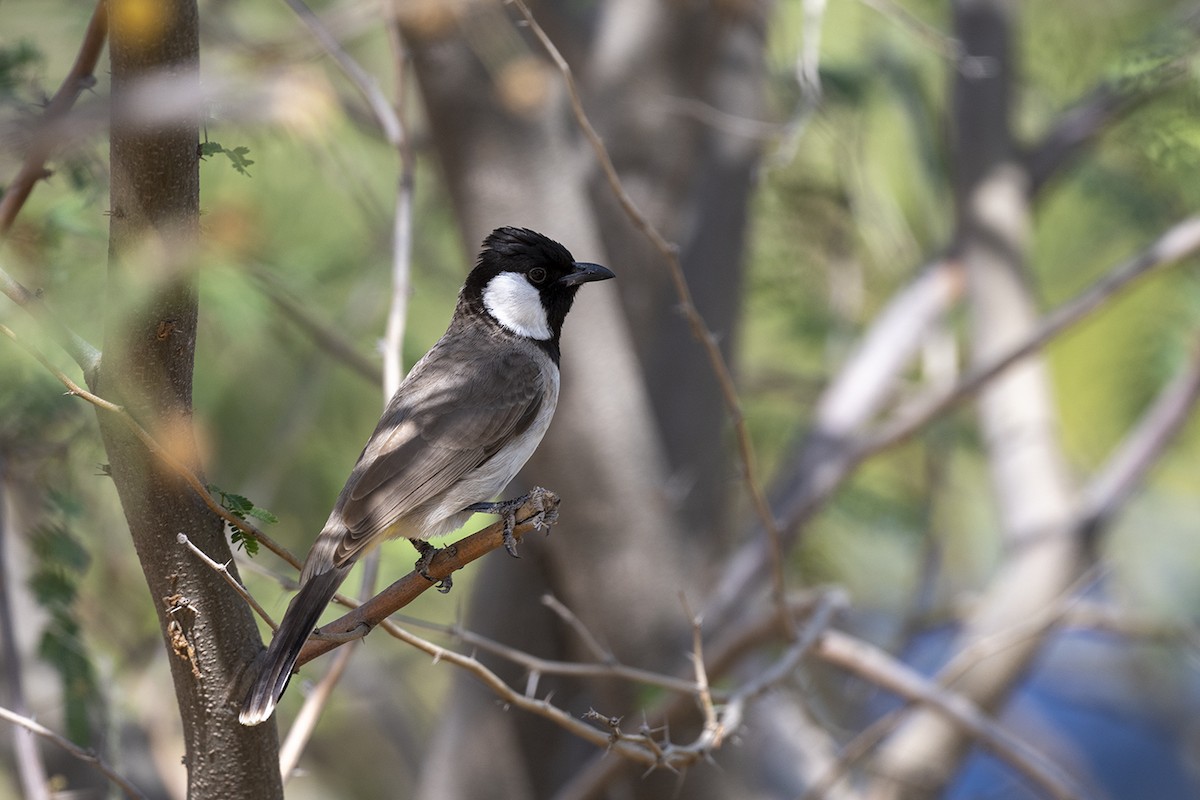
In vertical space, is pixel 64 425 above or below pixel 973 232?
above

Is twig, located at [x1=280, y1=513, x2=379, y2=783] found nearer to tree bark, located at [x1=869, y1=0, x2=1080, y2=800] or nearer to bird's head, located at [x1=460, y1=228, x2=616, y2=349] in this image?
bird's head, located at [x1=460, y1=228, x2=616, y2=349]

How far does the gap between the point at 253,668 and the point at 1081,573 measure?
3268 millimetres

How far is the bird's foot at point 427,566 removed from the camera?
1.82 m

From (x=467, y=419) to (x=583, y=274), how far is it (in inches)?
20.2

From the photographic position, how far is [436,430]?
2.68 m

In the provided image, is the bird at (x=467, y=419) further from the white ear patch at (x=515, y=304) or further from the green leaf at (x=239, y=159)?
the green leaf at (x=239, y=159)

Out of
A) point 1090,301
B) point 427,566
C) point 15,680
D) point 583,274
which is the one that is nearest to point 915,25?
point 1090,301

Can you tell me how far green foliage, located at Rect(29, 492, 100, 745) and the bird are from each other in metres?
0.63

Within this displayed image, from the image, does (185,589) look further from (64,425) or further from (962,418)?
(962,418)

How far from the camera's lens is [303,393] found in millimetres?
4637

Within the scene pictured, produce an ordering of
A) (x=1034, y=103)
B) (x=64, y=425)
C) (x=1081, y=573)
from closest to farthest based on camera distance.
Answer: (x=64, y=425) → (x=1081, y=573) → (x=1034, y=103)

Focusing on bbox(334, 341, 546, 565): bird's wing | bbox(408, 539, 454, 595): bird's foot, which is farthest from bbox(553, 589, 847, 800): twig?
bbox(334, 341, 546, 565): bird's wing

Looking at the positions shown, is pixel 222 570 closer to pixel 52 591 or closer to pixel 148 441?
pixel 148 441

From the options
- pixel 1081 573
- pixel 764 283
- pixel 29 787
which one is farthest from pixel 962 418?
pixel 29 787
